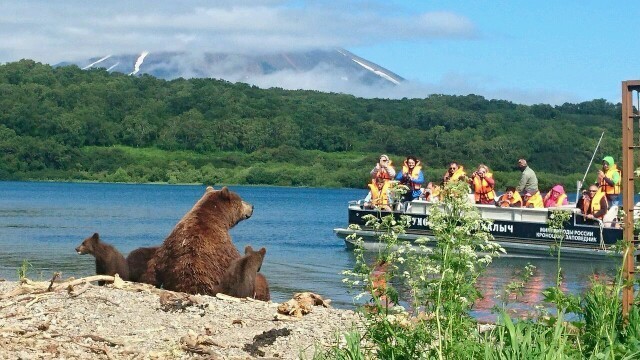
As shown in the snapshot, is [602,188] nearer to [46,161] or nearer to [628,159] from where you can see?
[628,159]

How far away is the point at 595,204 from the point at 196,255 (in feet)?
52.1

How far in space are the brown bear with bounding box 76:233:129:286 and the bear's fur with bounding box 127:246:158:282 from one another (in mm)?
93

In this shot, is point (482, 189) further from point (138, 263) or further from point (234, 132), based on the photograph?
point (234, 132)

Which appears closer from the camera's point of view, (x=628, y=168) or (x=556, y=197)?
(x=628, y=168)

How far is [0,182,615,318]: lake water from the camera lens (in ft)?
66.0

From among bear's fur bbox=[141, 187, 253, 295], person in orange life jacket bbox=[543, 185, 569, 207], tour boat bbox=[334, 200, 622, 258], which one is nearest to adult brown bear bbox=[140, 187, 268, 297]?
bear's fur bbox=[141, 187, 253, 295]

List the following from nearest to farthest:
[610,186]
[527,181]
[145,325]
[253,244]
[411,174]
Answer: [145,325] < [610,186] < [411,174] < [527,181] < [253,244]

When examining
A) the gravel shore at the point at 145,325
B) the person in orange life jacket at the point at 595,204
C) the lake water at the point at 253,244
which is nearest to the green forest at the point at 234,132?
the lake water at the point at 253,244

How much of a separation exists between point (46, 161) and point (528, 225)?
102 meters

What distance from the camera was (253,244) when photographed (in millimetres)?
35438

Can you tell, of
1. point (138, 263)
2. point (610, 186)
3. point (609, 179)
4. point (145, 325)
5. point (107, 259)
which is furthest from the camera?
point (610, 186)

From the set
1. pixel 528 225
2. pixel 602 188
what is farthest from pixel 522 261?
pixel 602 188

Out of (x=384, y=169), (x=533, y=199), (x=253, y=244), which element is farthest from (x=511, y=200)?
(x=253, y=244)

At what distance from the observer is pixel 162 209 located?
64375mm
